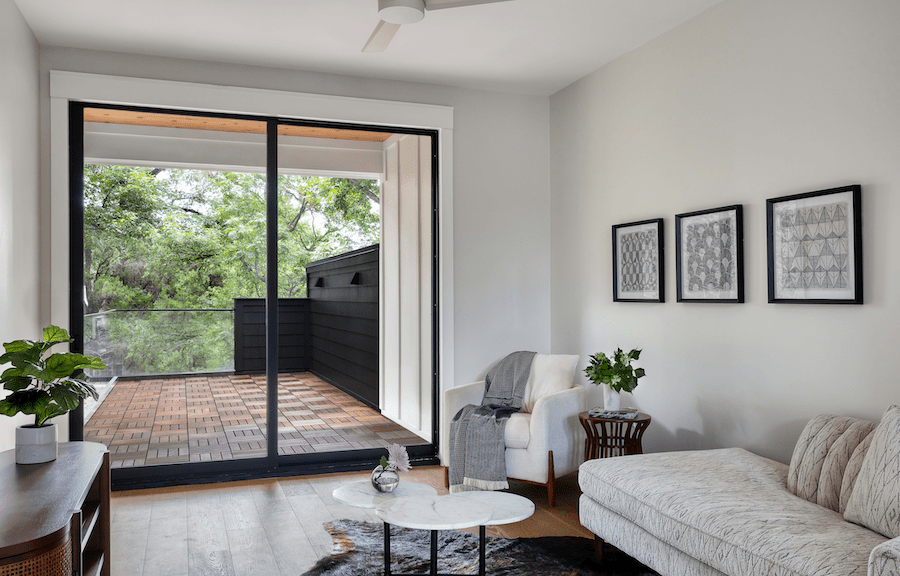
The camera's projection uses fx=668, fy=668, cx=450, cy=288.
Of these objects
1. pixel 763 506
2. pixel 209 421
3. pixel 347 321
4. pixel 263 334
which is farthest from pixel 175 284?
pixel 763 506

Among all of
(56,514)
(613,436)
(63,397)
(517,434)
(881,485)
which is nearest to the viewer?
(56,514)

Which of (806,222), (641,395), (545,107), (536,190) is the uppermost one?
(545,107)

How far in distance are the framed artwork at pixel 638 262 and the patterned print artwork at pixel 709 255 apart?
0.22m

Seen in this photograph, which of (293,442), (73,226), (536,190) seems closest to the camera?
(73,226)

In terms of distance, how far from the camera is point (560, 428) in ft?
12.7

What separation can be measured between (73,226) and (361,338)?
2.22m

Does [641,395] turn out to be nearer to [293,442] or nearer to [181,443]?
[293,442]

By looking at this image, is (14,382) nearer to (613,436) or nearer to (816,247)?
(613,436)

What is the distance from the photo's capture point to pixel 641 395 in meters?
4.17

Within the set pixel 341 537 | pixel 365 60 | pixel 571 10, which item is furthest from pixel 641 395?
pixel 365 60

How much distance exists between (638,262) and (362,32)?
2160 millimetres

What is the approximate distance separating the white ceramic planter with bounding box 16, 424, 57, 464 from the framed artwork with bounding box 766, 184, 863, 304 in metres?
3.15

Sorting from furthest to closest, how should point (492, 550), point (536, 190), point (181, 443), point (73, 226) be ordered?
point (536, 190) < point (181, 443) < point (73, 226) < point (492, 550)

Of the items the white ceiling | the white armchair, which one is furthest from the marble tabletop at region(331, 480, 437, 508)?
the white ceiling
